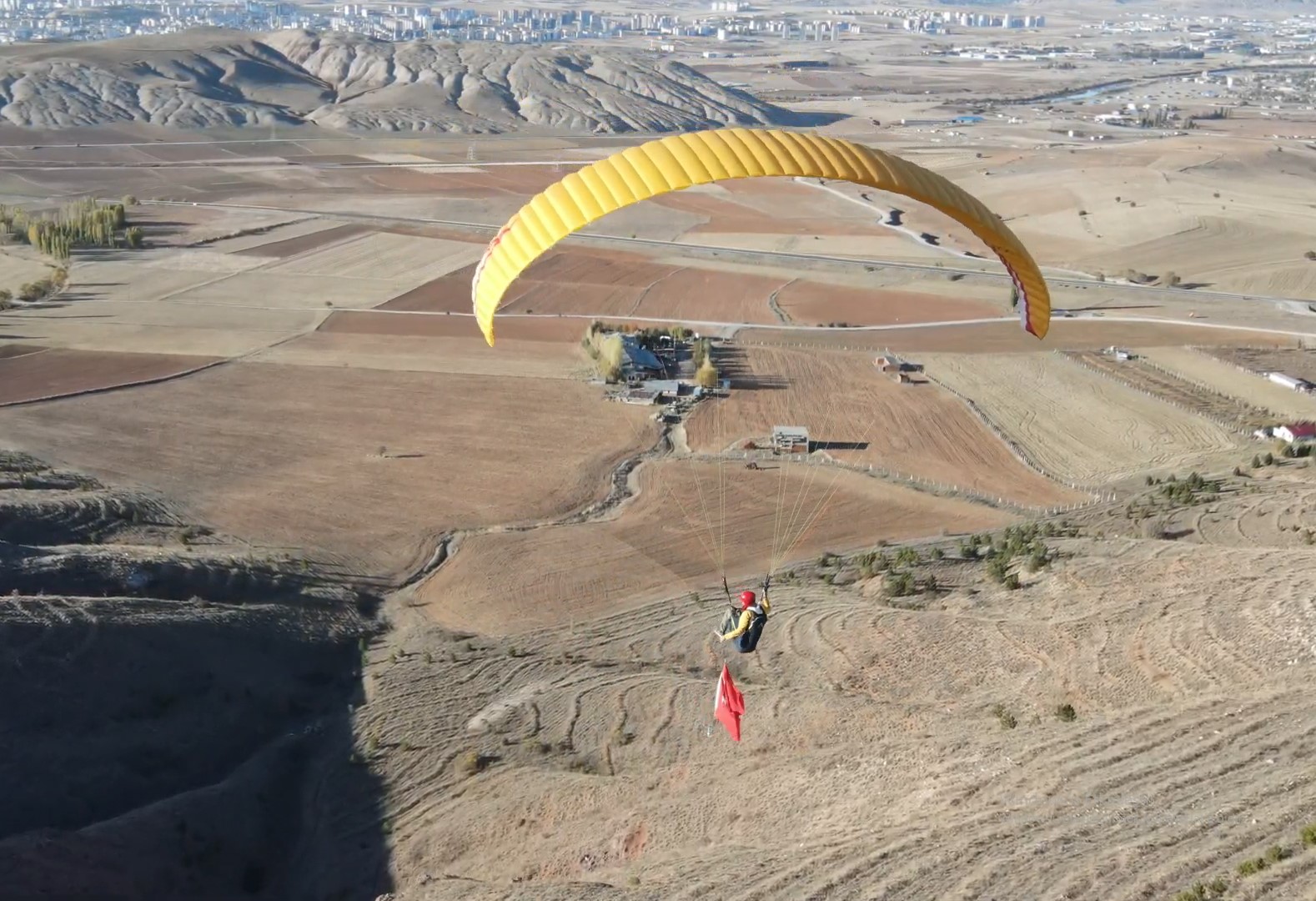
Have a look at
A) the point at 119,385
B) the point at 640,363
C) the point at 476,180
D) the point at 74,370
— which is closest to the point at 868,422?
the point at 640,363

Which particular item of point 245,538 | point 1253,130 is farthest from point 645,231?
point 1253,130

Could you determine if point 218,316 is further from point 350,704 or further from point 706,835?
point 706,835

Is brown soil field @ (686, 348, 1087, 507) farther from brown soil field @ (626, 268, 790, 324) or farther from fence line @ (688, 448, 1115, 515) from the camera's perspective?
brown soil field @ (626, 268, 790, 324)

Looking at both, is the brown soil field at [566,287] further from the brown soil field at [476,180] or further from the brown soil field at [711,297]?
the brown soil field at [476,180]

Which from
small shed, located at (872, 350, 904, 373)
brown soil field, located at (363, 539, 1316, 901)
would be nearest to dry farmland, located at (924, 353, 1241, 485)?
small shed, located at (872, 350, 904, 373)

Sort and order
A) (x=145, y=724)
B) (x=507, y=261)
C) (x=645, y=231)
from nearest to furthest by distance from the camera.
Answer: (x=507, y=261)
(x=145, y=724)
(x=645, y=231)

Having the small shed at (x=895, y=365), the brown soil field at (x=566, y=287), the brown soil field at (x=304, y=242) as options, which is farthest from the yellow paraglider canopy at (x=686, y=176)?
the brown soil field at (x=304, y=242)

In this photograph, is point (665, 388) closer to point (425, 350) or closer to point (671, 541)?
point (425, 350)
